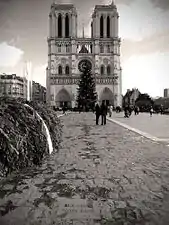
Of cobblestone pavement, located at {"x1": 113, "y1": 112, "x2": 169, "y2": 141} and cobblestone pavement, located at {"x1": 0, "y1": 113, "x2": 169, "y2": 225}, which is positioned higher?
cobblestone pavement, located at {"x1": 113, "y1": 112, "x2": 169, "y2": 141}

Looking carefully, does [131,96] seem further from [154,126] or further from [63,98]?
[154,126]

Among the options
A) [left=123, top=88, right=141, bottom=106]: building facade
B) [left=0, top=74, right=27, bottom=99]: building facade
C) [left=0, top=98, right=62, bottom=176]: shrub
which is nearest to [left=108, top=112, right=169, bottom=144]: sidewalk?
[left=0, top=98, right=62, bottom=176]: shrub

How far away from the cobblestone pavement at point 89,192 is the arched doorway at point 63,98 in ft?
160

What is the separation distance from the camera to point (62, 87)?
52.4 meters

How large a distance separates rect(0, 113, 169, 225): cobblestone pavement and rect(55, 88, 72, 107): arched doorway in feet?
160

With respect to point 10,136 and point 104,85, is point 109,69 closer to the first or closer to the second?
point 104,85

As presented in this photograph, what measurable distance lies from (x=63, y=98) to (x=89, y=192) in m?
51.0

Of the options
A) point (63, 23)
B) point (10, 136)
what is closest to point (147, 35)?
point (10, 136)

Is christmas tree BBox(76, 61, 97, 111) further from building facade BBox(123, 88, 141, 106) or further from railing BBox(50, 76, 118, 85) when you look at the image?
building facade BBox(123, 88, 141, 106)

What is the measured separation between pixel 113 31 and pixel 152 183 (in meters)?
50.5

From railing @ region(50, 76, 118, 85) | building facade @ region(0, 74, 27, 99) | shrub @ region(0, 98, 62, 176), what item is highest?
railing @ region(50, 76, 118, 85)

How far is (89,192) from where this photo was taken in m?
2.76

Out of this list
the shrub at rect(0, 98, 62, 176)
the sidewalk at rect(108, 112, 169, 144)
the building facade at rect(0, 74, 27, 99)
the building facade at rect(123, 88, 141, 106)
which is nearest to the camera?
the shrub at rect(0, 98, 62, 176)

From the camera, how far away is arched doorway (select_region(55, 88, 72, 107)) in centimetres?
5284
